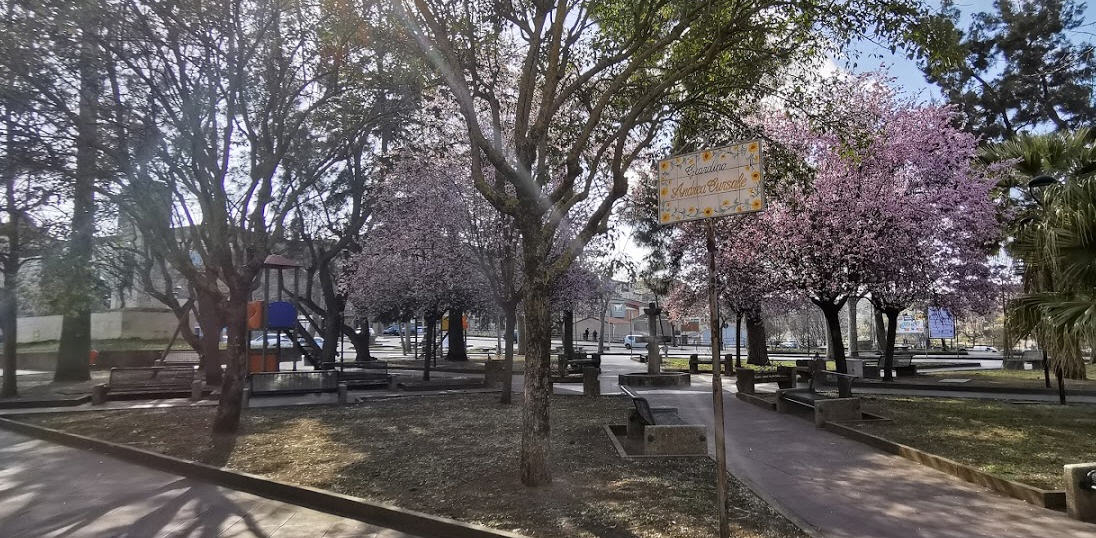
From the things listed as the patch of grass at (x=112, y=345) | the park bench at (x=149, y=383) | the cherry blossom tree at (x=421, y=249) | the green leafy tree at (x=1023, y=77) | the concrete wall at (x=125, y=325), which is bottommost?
the park bench at (x=149, y=383)

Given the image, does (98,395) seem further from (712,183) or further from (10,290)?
(712,183)

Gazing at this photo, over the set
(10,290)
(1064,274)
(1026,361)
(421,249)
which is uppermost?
(421,249)

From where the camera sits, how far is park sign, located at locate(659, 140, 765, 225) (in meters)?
4.95

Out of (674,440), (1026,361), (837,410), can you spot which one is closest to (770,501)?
(674,440)

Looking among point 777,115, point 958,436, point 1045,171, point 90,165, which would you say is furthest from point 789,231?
point 90,165

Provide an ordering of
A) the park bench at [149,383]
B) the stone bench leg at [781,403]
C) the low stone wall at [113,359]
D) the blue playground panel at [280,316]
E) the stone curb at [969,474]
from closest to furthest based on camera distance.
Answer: the stone curb at [969,474], the stone bench leg at [781,403], the park bench at [149,383], the blue playground panel at [280,316], the low stone wall at [113,359]

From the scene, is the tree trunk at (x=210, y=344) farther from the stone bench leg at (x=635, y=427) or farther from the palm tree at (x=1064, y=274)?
the palm tree at (x=1064, y=274)

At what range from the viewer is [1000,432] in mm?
10047

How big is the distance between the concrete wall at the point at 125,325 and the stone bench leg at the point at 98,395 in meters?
21.2

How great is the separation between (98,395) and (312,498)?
11390mm

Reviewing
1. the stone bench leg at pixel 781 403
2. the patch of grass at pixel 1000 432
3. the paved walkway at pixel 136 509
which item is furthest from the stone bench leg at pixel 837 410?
the paved walkway at pixel 136 509

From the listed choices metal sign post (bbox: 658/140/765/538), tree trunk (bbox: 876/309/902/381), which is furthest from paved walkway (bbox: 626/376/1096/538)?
tree trunk (bbox: 876/309/902/381)

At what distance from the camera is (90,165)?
12836mm

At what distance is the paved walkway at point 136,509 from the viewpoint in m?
5.89
